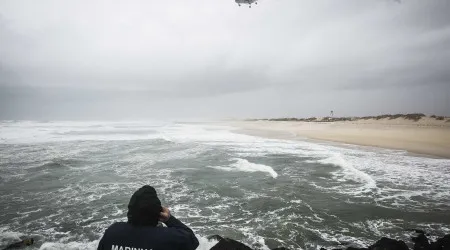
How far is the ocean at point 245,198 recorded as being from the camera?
7195mm

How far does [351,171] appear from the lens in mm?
14297

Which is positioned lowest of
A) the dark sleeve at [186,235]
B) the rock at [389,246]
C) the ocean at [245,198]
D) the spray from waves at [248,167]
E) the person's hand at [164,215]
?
the ocean at [245,198]

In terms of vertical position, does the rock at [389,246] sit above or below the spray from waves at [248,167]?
above

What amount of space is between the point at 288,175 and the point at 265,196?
3.54 m

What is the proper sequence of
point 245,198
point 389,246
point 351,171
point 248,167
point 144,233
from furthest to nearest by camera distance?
point 248,167, point 351,171, point 245,198, point 389,246, point 144,233

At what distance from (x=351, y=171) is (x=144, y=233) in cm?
1378

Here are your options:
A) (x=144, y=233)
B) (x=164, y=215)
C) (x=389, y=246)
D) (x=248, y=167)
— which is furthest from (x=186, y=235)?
(x=248, y=167)

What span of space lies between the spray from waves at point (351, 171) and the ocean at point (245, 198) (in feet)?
0.18

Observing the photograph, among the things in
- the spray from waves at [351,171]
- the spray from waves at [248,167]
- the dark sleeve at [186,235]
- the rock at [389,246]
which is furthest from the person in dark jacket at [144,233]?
the spray from waves at [248,167]

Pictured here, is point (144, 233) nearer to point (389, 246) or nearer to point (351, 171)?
point (389, 246)

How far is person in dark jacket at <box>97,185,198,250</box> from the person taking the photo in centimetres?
251

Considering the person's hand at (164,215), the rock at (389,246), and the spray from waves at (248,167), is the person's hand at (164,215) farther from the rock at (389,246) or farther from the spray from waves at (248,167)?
the spray from waves at (248,167)

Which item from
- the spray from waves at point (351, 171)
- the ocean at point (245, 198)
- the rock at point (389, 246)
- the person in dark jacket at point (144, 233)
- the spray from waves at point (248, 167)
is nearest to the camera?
the person in dark jacket at point (144, 233)

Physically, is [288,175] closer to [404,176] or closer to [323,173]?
[323,173]
